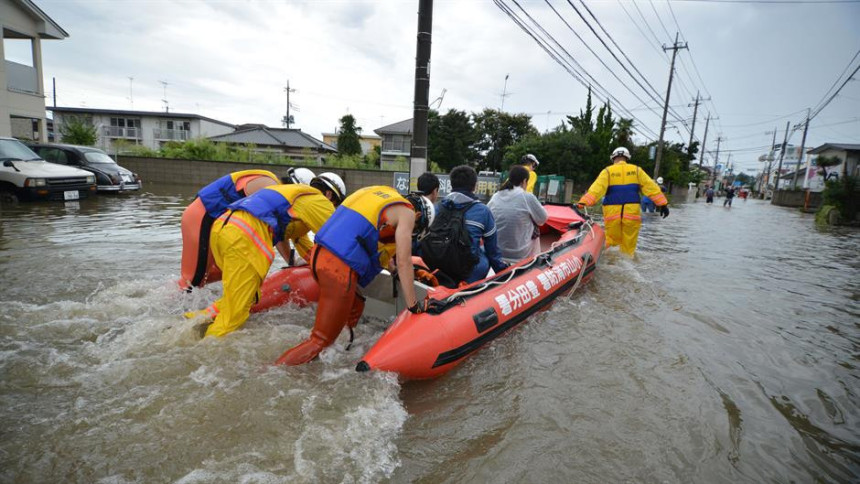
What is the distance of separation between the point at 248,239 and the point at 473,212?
6.02 feet

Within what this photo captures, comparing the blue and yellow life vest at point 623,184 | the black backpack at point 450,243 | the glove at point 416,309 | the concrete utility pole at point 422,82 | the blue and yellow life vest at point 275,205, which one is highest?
the concrete utility pole at point 422,82

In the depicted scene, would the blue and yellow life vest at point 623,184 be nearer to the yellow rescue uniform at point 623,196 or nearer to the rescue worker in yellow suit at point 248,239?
the yellow rescue uniform at point 623,196

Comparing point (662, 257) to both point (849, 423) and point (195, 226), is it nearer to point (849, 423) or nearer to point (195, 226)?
point (849, 423)

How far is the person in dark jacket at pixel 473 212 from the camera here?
12.0 feet

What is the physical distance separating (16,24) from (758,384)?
840 inches

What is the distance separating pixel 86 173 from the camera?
10.8 meters

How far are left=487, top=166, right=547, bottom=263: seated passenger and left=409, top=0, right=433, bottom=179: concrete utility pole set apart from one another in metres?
1.76

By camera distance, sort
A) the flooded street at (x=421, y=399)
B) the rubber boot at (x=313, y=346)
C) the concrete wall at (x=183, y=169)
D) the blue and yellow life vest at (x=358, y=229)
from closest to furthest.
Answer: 1. the flooded street at (x=421, y=399)
2. the blue and yellow life vest at (x=358, y=229)
3. the rubber boot at (x=313, y=346)
4. the concrete wall at (x=183, y=169)

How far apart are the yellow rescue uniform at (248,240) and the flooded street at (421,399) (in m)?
0.22

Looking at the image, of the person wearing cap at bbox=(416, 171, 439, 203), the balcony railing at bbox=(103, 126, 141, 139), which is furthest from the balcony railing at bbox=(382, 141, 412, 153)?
the person wearing cap at bbox=(416, 171, 439, 203)

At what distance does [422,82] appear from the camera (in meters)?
5.72

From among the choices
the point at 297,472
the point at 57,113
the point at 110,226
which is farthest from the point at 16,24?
the point at 57,113

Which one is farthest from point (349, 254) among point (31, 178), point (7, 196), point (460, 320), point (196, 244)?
point (7, 196)

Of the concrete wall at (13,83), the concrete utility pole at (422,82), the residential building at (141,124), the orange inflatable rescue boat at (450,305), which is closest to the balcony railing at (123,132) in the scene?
the residential building at (141,124)
